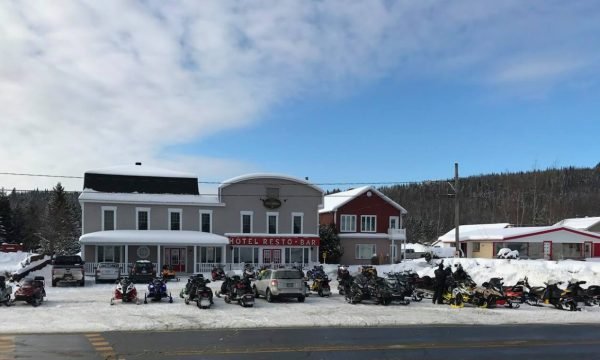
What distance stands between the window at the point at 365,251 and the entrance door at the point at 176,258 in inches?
691

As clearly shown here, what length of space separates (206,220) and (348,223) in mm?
14944

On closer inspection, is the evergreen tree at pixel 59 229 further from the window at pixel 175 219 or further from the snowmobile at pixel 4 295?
the snowmobile at pixel 4 295

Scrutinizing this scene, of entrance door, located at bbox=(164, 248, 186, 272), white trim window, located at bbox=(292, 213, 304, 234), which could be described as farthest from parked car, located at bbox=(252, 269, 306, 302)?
white trim window, located at bbox=(292, 213, 304, 234)

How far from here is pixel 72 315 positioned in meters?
20.5

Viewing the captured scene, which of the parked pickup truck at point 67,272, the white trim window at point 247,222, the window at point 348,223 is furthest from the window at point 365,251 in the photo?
the parked pickup truck at point 67,272

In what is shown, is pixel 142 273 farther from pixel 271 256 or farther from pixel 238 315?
pixel 238 315

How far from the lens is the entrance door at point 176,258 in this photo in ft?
152

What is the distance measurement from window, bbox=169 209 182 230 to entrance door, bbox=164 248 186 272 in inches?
77.2

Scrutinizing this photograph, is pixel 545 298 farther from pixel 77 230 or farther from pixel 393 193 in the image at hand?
pixel 393 193

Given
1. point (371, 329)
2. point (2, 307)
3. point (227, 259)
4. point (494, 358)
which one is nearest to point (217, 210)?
point (227, 259)

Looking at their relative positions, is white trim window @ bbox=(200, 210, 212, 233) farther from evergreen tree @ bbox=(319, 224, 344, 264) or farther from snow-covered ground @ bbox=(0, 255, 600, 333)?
snow-covered ground @ bbox=(0, 255, 600, 333)

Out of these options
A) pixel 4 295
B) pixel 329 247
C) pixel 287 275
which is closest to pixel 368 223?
pixel 329 247

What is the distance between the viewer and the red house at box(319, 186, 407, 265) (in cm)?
5572

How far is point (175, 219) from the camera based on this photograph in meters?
47.5
